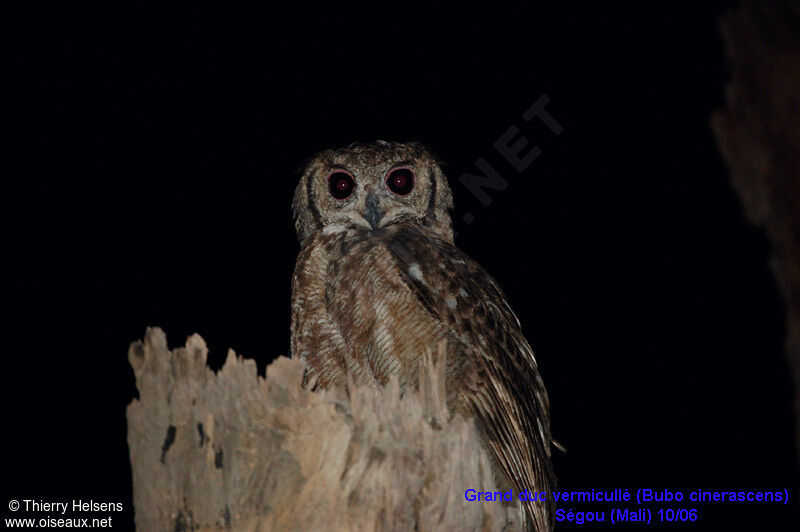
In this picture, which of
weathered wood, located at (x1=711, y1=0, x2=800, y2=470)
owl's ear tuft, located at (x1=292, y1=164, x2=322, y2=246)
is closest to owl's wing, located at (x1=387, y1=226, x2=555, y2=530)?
owl's ear tuft, located at (x1=292, y1=164, x2=322, y2=246)

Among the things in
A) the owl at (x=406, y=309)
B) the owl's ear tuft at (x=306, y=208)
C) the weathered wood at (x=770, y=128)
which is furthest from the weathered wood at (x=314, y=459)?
the owl's ear tuft at (x=306, y=208)

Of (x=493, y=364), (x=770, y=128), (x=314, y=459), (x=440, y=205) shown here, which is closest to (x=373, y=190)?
(x=440, y=205)

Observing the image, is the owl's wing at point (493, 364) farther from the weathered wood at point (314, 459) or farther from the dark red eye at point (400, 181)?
the weathered wood at point (314, 459)

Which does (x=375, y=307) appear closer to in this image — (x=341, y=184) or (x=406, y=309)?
(x=406, y=309)

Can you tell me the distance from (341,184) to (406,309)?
0.71m

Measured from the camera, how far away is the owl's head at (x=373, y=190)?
105 inches

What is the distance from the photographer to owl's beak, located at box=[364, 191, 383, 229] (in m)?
2.65

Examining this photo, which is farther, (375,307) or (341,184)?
(341,184)

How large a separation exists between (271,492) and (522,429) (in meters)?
0.94

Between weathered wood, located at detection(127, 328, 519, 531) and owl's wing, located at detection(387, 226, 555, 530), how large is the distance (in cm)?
54

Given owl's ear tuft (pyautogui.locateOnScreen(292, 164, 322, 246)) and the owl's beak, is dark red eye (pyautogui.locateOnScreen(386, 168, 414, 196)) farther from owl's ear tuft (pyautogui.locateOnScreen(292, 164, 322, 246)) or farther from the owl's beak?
owl's ear tuft (pyautogui.locateOnScreen(292, 164, 322, 246))

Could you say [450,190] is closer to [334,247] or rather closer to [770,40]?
[334,247]

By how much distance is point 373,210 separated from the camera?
105 inches

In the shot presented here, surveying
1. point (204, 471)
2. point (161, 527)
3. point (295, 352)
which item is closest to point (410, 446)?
point (204, 471)
